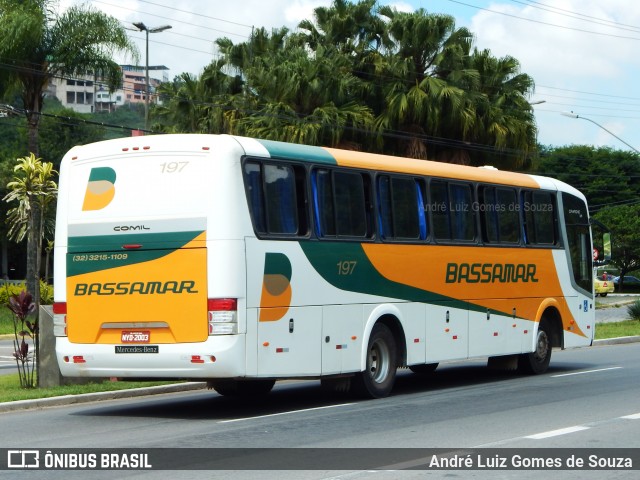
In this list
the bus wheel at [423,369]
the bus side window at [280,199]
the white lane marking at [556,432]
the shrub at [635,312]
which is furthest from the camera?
the shrub at [635,312]

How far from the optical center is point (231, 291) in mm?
13250

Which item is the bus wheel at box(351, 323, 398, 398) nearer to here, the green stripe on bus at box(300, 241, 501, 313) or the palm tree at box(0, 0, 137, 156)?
the green stripe on bus at box(300, 241, 501, 313)

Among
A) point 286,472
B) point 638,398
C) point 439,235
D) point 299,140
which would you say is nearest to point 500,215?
point 439,235

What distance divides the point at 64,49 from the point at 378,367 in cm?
2711

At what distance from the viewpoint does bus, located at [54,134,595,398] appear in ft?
44.0

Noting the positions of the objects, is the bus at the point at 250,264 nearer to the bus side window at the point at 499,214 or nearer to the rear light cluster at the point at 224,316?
the rear light cluster at the point at 224,316

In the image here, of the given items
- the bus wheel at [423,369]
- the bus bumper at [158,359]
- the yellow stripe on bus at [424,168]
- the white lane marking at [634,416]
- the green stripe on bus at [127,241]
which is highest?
the yellow stripe on bus at [424,168]

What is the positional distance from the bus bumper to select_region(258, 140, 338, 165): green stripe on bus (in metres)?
2.49

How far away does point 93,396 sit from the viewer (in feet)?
51.5

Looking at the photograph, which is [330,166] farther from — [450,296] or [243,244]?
[450,296]

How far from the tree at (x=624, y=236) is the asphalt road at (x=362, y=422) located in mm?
57811

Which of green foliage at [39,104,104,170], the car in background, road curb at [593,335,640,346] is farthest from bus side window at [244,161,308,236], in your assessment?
green foliage at [39,104,104,170]

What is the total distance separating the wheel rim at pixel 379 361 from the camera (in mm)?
15859

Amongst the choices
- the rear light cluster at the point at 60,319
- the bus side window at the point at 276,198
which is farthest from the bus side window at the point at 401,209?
the rear light cluster at the point at 60,319
